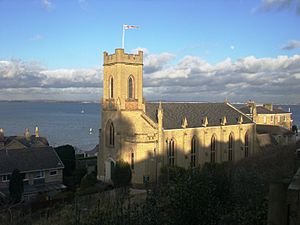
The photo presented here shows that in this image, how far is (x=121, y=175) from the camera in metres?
42.8

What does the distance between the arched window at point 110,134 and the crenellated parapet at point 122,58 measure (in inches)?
328

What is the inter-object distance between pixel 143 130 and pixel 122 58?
10027 millimetres

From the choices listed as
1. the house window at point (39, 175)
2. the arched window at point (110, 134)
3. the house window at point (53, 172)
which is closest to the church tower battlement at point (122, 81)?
the arched window at point (110, 134)

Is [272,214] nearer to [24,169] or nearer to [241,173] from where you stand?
[241,173]

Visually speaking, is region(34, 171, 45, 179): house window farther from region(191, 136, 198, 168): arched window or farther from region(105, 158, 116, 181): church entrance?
region(191, 136, 198, 168): arched window

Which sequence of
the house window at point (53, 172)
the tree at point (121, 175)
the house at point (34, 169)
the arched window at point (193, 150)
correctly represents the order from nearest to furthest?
the tree at point (121, 175) → the house at point (34, 169) → the house window at point (53, 172) → the arched window at point (193, 150)

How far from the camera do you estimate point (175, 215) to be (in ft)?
47.8

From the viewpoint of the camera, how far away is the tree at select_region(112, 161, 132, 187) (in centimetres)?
4241

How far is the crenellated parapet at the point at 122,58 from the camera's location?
152 ft

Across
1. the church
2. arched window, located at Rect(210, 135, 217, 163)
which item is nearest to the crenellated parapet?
the church

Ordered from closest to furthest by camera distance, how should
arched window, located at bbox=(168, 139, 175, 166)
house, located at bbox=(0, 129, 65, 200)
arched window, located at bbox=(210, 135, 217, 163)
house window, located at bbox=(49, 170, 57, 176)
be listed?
house, located at bbox=(0, 129, 65, 200) → arched window, located at bbox=(168, 139, 175, 166) → house window, located at bbox=(49, 170, 57, 176) → arched window, located at bbox=(210, 135, 217, 163)

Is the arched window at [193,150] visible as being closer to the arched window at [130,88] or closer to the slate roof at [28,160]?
the arched window at [130,88]

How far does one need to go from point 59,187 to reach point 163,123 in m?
16.3

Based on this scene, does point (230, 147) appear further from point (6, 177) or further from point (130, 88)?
point (6, 177)
